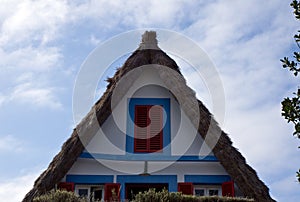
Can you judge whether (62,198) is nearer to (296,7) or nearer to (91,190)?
(91,190)

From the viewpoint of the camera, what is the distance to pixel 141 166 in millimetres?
12375

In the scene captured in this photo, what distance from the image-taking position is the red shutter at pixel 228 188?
11757mm

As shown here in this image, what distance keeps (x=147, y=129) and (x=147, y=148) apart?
0.51 m

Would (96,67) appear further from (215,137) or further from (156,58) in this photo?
(215,137)

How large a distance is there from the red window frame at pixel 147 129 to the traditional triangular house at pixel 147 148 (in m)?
0.03

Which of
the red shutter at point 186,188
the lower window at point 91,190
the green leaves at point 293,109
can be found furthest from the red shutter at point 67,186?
the green leaves at point 293,109

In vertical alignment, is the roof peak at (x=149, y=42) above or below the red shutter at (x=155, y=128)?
above

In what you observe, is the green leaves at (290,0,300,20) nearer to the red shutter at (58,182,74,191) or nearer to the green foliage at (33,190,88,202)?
the green foliage at (33,190,88,202)

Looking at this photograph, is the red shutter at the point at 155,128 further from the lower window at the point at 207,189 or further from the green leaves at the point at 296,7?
the green leaves at the point at 296,7

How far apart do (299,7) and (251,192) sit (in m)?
7.15

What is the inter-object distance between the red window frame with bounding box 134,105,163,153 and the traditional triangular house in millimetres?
25

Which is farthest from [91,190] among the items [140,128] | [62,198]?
[62,198]

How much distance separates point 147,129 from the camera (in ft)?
41.9

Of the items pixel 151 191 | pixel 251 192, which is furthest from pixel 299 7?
pixel 251 192
